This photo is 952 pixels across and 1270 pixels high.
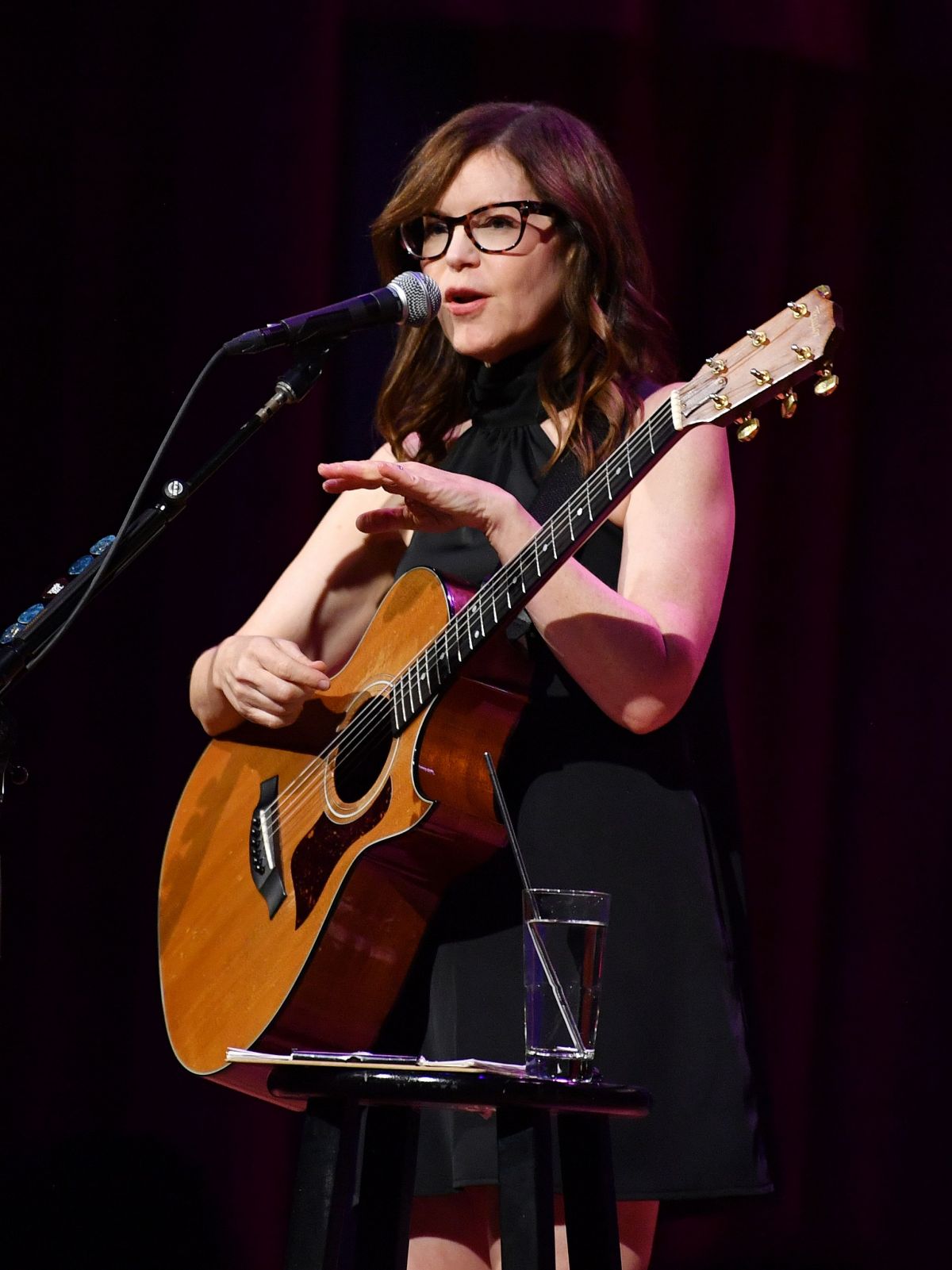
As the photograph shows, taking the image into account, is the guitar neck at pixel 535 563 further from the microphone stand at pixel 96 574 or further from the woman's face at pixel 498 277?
the woman's face at pixel 498 277

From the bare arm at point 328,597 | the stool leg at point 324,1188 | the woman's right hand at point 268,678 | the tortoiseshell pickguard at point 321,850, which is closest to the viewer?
the stool leg at point 324,1188

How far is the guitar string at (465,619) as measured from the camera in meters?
1.62

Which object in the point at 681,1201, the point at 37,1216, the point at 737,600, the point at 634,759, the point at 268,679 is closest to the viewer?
the point at 681,1201

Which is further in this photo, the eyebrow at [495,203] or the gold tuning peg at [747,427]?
Answer: the eyebrow at [495,203]

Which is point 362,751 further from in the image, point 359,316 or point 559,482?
point 359,316

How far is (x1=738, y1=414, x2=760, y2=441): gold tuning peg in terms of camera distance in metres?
1.54

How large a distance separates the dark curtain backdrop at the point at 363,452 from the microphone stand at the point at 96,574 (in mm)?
1380

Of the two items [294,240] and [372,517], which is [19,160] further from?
[372,517]

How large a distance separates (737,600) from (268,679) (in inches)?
49.3

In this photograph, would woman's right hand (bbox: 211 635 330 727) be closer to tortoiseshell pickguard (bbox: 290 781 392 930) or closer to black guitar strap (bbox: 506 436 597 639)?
tortoiseshell pickguard (bbox: 290 781 392 930)

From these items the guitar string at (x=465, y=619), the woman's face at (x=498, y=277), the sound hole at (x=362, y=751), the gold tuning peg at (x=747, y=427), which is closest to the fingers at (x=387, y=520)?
the guitar string at (x=465, y=619)

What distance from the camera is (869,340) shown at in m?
3.00

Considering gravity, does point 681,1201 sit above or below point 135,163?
below

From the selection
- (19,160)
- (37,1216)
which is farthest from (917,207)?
(37,1216)
